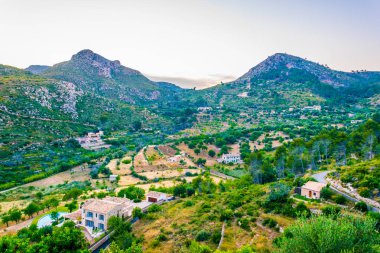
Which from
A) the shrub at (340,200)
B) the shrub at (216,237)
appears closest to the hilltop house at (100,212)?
the shrub at (216,237)

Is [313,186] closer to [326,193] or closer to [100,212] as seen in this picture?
[326,193]

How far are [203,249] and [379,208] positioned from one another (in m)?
17.0

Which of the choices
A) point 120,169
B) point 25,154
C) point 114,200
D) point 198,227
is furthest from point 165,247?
point 25,154

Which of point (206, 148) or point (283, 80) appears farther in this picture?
point (283, 80)

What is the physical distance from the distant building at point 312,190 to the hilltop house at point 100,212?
2282 cm

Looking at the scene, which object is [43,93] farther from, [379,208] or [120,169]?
[379,208]

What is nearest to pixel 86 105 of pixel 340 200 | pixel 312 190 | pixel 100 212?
pixel 100 212

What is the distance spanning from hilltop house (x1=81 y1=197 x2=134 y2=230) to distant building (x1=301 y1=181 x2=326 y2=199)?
22.8m

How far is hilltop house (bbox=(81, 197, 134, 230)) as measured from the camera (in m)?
32.7

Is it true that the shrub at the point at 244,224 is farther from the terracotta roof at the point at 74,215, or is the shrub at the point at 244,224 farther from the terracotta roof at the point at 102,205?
the terracotta roof at the point at 74,215

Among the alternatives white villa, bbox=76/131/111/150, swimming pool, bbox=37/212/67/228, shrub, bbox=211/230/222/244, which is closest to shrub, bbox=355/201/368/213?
shrub, bbox=211/230/222/244

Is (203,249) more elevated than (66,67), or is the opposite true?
(66,67)

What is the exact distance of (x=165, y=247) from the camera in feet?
82.5

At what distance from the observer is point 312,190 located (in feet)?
96.2
